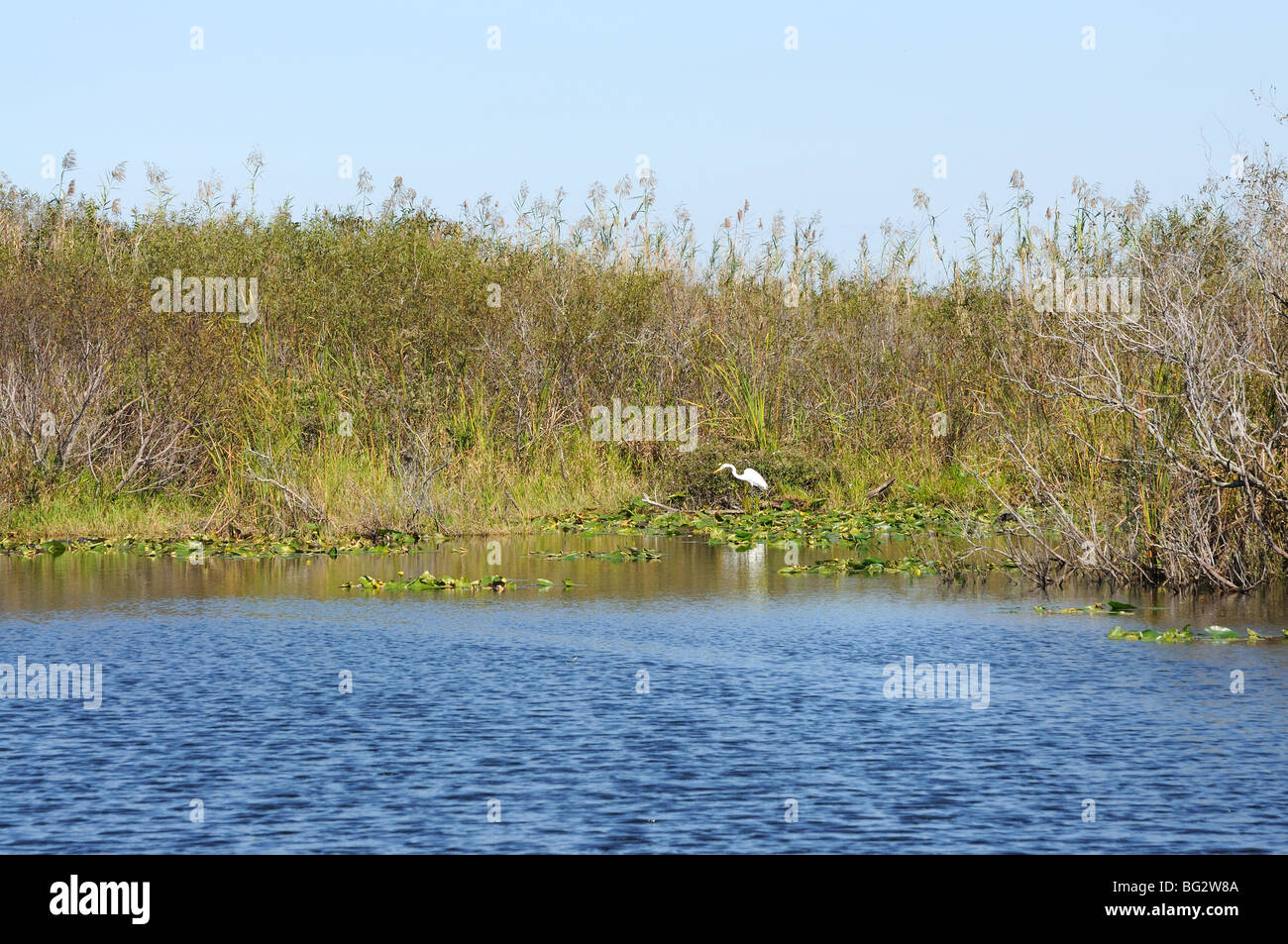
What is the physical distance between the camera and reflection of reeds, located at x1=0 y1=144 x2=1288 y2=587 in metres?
15.6

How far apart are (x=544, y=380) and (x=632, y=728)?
57.6 feet

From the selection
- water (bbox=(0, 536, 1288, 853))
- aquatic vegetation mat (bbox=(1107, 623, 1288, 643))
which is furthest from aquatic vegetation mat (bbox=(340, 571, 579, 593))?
aquatic vegetation mat (bbox=(1107, 623, 1288, 643))

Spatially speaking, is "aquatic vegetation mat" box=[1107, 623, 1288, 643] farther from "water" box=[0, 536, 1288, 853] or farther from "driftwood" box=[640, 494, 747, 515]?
"driftwood" box=[640, 494, 747, 515]

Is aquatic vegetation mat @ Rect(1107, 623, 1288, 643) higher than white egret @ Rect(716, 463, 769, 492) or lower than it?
lower

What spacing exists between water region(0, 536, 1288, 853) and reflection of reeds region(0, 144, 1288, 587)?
2.09 m

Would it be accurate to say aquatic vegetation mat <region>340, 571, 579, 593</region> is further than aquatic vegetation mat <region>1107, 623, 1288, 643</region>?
Yes

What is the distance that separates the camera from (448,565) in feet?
59.3

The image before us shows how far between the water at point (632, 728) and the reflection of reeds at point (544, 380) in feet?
6.85

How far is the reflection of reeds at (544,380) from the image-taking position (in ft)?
51.3

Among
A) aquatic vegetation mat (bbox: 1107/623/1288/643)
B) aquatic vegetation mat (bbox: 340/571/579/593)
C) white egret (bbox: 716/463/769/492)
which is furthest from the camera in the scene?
white egret (bbox: 716/463/769/492)

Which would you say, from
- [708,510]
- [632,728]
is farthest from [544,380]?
[632,728]

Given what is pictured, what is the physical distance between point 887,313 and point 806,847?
23.3m

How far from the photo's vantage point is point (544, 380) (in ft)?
86.2

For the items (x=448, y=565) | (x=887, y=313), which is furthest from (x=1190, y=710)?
(x=887, y=313)
